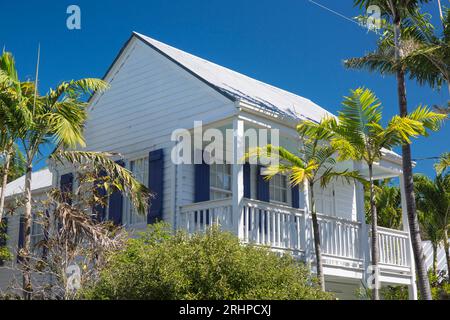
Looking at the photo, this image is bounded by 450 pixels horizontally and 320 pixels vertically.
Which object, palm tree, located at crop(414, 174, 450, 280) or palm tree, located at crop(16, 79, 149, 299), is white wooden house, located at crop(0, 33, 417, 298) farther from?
palm tree, located at crop(414, 174, 450, 280)

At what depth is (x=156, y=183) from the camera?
48.0 feet

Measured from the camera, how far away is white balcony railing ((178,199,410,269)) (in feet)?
41.2

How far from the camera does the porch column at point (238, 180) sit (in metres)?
12.2

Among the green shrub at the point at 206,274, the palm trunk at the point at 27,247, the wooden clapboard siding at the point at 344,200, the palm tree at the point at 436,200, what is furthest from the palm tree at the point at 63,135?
the palm tree at the point at 436,200

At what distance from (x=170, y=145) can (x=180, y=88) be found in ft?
4.47

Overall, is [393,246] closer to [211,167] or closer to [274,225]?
[274,225]

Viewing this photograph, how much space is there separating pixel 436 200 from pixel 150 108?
470 inches

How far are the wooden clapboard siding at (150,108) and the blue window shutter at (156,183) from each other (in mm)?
134

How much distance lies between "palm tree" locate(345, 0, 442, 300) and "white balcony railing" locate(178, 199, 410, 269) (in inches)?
53.2

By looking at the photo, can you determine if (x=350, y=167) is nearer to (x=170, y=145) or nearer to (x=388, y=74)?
(x=388, y=74)

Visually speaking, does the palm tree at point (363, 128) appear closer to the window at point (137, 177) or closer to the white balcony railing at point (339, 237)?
the white balcony railing at point (339, 237)

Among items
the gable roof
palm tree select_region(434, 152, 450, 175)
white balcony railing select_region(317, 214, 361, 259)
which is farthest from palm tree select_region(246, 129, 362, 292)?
palm tree select_region(434, 152, 450, 175)
